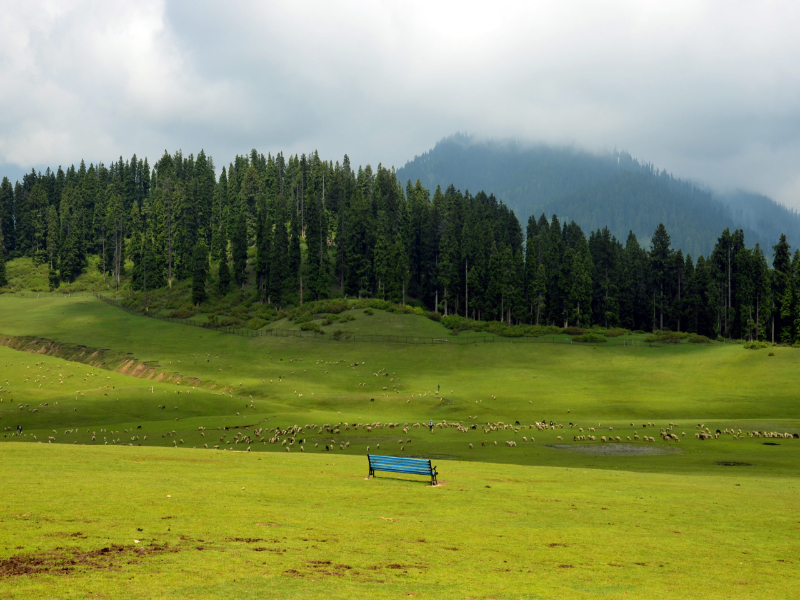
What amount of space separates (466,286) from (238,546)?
396 ft

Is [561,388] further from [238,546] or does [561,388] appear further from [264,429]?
[238,546]

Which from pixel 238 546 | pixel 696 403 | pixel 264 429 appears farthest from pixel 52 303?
pixel 238 546

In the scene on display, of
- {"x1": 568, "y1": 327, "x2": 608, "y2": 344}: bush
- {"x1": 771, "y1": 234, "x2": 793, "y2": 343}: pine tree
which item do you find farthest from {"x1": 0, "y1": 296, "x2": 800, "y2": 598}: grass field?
{"x1": 771, "y1": 234, "x2": 793, "y2": 343}: pine tree

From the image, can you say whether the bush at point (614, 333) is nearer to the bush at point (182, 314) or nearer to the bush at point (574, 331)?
the bush at point (574, 331)

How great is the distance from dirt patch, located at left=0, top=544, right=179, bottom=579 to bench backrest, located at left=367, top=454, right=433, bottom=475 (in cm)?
1188

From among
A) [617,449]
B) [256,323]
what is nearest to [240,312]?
[256,323]

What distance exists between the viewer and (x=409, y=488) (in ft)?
74.7

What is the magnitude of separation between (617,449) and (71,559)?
3495 cm

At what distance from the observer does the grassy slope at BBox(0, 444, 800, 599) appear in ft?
37.2

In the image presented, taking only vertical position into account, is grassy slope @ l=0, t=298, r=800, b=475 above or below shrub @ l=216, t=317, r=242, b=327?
below

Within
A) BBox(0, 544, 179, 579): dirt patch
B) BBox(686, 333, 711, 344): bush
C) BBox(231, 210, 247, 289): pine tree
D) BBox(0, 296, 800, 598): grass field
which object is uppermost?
BBox(231, 210, 247, 289): pine tree

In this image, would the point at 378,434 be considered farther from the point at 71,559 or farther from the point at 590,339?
the point at 590,339

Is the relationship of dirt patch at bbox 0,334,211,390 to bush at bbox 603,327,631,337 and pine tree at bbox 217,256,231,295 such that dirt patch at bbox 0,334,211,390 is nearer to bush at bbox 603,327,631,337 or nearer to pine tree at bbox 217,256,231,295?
pine tree at bbox 217,256,231,295

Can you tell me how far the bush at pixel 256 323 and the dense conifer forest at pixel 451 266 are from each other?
13112mm
